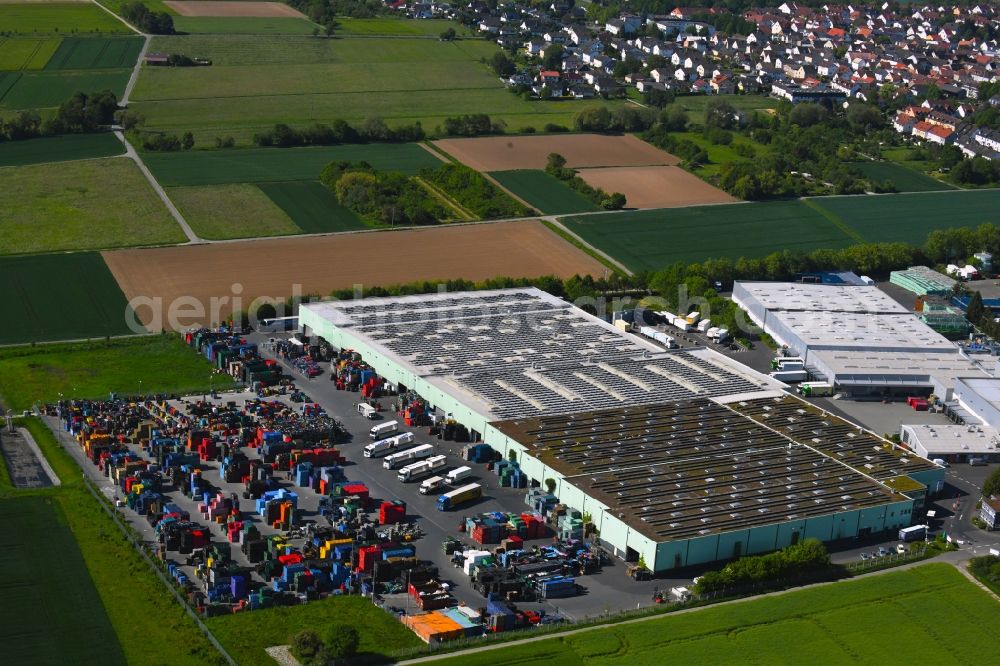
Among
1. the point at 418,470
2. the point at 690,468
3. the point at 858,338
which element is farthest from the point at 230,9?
the point at 690,468

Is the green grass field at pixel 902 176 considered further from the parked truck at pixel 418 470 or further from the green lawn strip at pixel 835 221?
the parked truck at pixel 418 470

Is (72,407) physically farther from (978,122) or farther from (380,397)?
(978,122)

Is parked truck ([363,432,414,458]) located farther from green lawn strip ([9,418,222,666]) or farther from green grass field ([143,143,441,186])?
green grass field ([143,143,441,186])

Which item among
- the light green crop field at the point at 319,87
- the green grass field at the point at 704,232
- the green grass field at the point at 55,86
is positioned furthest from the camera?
the light green crop field at the point at 319,87

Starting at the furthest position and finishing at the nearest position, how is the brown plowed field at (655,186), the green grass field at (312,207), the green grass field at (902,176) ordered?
the green grass field at (902,176), the brown plowed field at (655,186), the green grass field at (312,207)

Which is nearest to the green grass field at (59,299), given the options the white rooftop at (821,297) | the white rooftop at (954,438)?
the white rooftop at (821,297)

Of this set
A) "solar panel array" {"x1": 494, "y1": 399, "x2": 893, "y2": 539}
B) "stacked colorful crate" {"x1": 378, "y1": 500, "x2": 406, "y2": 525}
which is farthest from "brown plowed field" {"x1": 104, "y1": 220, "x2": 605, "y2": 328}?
"stacked colorful crate" {"x1": 378, "y1": 500, "x2": 406, "y2": 525}

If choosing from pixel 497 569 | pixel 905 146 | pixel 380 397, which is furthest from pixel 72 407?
pixel 905 146
